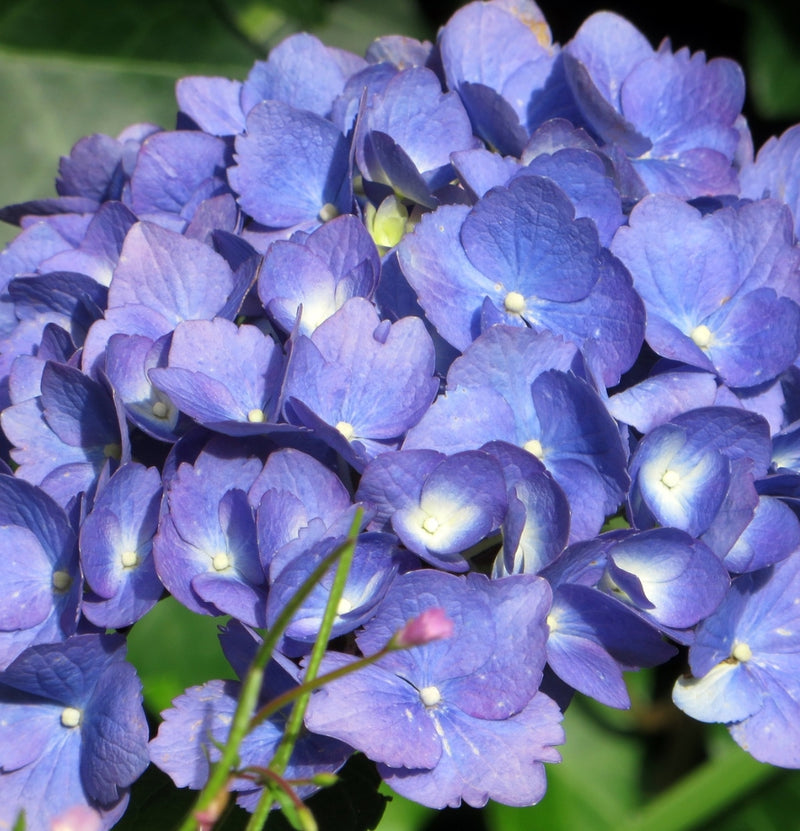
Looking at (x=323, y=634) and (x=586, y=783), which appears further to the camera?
(x=586, y=783)

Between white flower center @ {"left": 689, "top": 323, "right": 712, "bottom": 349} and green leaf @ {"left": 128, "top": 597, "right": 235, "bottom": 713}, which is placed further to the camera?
green leaf @ {"left": 128, "top": 597, "right": 235, "bottom": 713}

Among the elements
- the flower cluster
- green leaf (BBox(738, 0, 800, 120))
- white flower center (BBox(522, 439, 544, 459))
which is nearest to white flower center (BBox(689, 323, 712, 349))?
the flower cluster

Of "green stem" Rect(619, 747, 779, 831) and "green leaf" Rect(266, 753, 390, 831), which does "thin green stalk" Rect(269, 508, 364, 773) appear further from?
"green stem" Rect(619, 747, 779, 831)

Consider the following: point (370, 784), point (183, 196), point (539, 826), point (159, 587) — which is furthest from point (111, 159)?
point (539, 826)

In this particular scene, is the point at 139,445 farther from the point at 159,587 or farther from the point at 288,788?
the point at 288,788

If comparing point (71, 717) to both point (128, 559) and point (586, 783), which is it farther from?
point (586, 783)

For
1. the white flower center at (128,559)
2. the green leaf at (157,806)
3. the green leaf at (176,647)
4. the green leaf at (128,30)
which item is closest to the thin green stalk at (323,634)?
the white flower center at (128,559)

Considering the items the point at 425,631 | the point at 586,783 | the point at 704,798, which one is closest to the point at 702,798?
the point at 704,798
